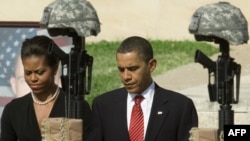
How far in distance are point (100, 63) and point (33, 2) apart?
104 inches

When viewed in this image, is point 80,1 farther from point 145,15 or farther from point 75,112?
point 145,15

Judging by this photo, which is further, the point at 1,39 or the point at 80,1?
the point at 1,39

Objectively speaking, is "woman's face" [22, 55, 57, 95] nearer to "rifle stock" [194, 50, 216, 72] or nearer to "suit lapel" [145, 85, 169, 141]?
"suit lapel" [145, 85, 169, 141]

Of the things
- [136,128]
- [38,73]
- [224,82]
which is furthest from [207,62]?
[38,73]

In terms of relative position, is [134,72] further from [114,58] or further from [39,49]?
[114,58]

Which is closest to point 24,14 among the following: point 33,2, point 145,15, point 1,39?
point 33,2

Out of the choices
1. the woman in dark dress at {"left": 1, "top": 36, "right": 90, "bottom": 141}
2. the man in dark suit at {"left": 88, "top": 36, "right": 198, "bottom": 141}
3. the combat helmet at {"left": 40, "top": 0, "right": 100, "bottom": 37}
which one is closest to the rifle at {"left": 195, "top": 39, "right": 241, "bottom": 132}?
the man in dark suit at {"left": 88, "top": 36, "right": 198, "bottom": 141}

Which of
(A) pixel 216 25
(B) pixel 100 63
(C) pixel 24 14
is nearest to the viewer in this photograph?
(A) pixel 216 25

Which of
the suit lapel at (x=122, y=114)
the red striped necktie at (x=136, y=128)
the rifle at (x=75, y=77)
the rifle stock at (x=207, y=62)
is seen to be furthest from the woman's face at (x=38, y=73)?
the rifle stock at (x=207, y=62)

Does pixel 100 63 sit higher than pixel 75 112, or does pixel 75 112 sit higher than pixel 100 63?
pixel 75 112

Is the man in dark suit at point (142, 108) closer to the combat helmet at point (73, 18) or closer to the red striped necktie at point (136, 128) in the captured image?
the red striped necktie at point (136, 128)

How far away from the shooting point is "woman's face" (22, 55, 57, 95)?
8.16 m

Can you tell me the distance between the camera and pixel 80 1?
8.33 metres

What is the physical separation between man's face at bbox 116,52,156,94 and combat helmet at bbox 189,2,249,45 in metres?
0.40
